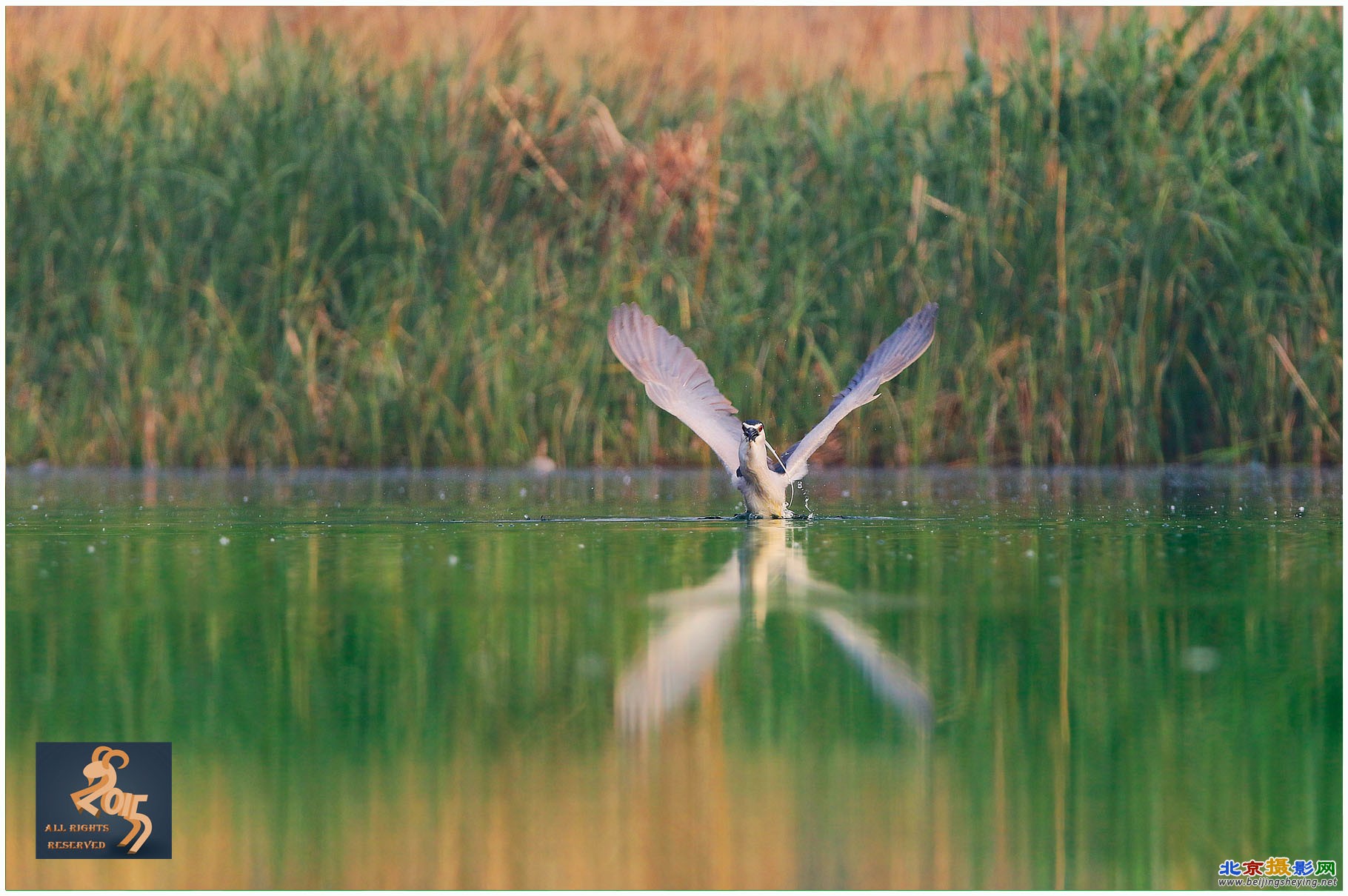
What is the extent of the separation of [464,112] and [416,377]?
143cm

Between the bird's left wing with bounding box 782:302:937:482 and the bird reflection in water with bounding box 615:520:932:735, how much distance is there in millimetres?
845

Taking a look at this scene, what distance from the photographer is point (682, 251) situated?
903 centimetres

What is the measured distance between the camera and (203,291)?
8734 millimetres

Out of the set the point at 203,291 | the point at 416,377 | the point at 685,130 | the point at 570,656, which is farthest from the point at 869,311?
the point at 570,656

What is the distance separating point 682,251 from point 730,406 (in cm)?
258

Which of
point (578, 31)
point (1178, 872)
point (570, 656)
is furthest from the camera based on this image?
point (578, 31)

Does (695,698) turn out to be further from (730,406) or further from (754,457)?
(730,406)

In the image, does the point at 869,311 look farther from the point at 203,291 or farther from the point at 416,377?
the point at 203,291

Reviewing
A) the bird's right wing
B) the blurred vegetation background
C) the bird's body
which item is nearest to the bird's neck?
the bird's body

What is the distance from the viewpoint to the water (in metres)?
2.47

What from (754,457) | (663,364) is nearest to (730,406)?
(663,364)

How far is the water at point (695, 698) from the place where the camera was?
2469mm

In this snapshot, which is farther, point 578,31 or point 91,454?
point 578,31

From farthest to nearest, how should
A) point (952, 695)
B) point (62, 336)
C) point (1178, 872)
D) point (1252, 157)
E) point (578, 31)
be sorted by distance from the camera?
point (578, 31), point (62, 336), point (1252, 157), point (952, 695), point (1178, 872)
